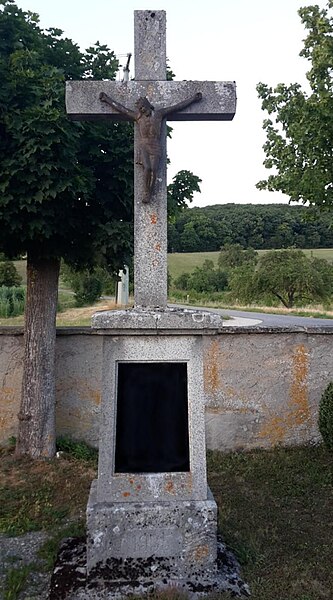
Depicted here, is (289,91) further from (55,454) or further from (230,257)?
(230,257)

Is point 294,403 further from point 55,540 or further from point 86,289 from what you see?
point 86,289

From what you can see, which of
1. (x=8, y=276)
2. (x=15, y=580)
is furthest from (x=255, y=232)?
(x=15, y=580)

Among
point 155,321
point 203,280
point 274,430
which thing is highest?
point 155,321

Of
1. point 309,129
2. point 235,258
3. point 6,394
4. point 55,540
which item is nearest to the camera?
point 55,540

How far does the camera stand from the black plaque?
149 inches

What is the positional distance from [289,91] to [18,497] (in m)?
10.8

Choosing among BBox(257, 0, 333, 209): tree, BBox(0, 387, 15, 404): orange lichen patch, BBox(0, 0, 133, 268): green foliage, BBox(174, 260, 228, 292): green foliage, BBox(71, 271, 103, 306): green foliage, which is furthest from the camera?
BBox(174, 260, 228, 292): green foliage

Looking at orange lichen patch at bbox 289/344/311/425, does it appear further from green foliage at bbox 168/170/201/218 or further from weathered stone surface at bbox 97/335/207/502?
weathered stone surface at bbox 97/335/207/502

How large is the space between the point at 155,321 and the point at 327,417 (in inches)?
137

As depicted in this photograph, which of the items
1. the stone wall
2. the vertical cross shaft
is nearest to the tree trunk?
the stone wall

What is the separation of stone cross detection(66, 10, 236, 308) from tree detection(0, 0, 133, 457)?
43.0 inches

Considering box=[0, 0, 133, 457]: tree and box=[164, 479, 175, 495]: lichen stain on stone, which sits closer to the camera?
box=[164, 479, 175, 495]: lichen stain on stone

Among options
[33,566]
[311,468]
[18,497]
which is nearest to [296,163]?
[311,468]

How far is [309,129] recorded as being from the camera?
10.9 metres
